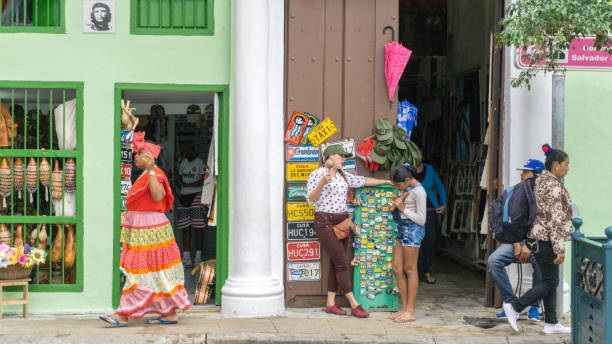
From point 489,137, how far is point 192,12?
3.72 meters

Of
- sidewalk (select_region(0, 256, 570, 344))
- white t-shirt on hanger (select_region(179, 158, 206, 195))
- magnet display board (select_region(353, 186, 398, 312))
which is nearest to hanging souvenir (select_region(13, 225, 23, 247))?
sidewalk (select_region(0, 256, 570, 344))

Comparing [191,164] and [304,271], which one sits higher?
[191,164]

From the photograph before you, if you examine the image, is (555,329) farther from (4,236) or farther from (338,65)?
(4,236)

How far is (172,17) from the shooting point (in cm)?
841

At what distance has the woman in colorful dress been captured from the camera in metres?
7.43

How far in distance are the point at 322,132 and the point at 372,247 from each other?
1.42 m

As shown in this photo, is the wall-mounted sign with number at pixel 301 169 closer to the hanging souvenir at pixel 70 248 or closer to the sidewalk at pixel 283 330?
the sidewalk at pixel 283 330

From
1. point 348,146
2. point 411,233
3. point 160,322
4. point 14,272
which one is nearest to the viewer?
point 160,322

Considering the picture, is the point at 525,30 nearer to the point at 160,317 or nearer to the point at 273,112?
the point at 273,112

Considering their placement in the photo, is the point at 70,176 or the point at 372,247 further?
the point at 372,247

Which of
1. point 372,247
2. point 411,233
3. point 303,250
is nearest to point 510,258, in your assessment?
point 411,233

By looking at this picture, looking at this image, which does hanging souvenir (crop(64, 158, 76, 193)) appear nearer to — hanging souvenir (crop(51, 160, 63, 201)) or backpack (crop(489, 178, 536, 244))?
hanging souvenir (crop(51, 160, 63, 201))

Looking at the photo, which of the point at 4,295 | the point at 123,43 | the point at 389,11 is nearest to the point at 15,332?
Answer: the point at 4,295

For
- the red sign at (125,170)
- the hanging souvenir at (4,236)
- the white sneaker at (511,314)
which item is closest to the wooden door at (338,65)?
the red sign at (125,170)
